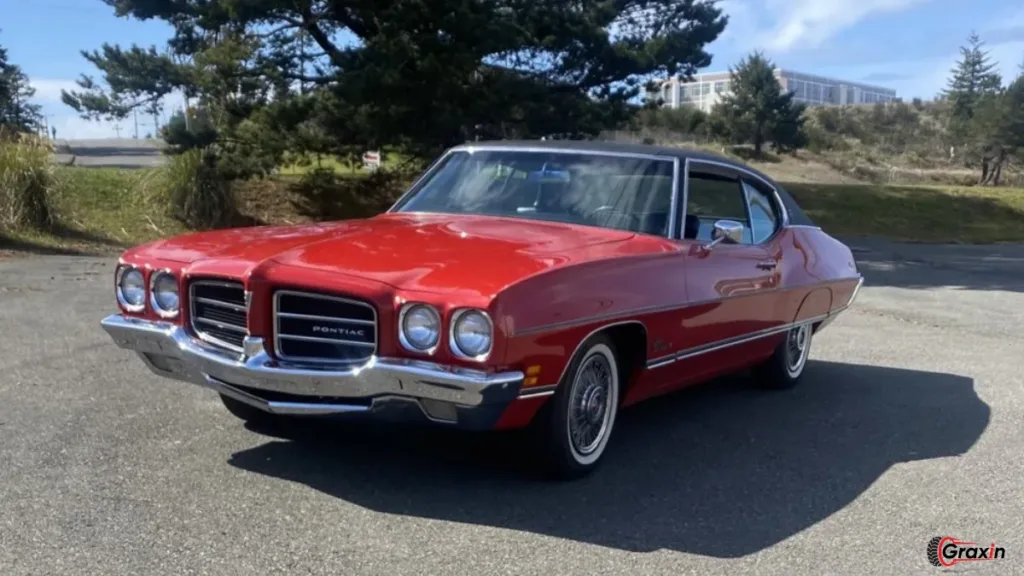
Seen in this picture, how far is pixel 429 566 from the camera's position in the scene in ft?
12.7

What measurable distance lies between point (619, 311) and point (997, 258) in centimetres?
1783

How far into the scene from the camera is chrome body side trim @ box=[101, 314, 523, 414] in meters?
4.20

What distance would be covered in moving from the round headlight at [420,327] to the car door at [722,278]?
5.32ft

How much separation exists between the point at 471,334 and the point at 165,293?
161cm

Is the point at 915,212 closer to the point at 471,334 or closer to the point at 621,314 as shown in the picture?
the point at 621,314

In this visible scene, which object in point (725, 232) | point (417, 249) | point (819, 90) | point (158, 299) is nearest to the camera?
point (417, 249)

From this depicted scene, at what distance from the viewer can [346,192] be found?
21.4m

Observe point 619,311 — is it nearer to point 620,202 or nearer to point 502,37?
point 620,202

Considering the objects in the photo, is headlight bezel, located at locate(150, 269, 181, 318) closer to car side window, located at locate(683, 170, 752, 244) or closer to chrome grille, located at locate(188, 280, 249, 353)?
chrome grille, located at locate(188, 280, 249, 353)

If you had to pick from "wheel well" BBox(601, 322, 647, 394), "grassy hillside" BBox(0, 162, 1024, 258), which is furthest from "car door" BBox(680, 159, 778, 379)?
"grassy hillside" BBox(0, 162, 1024, 258)

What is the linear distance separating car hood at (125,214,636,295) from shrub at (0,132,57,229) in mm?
11755

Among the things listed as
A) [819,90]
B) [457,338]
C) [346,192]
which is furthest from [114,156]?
[819,90]

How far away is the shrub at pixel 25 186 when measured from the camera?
1580 cm

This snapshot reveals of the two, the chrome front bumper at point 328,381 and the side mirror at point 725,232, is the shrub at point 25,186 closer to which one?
the chrome front bumper at point 328,381
